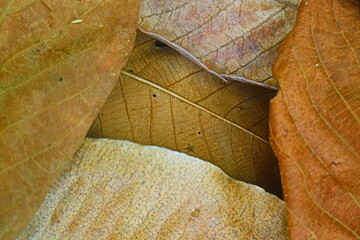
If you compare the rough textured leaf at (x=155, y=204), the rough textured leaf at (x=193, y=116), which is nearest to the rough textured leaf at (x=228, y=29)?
the rough textured leaf at (x=193, y=116)

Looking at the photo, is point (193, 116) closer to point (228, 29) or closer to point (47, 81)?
point (228, 29)

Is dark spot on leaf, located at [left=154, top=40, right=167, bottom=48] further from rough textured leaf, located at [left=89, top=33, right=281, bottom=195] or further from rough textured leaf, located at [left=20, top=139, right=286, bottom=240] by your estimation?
rough textured leaf, located at [left=20, top=139, right=286, bottom=240]

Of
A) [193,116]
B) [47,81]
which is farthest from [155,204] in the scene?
[47,81]

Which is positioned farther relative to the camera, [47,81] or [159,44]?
[159,44]

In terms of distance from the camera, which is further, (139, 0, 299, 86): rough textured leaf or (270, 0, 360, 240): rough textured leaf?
(139, 0, 299, 86): rough textured leaf

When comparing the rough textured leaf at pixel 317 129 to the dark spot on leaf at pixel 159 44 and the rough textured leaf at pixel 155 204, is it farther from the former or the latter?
the dark spot on leaf at pixel 159 44

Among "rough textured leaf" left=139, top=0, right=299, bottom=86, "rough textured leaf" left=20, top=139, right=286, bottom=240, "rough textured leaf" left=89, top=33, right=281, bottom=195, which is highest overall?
"rough textured leaf" left=139, top=0, right=299, bottom=86

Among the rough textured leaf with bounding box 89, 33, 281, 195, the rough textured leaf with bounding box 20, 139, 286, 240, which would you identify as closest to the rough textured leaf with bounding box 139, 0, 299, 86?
the rough textured leaf with bounding box 89, 33, 281, 195
